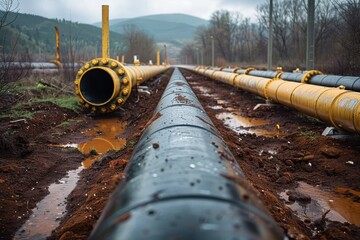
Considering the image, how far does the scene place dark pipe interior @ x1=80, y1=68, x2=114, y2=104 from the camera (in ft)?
33.6

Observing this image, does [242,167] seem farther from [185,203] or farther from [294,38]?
[294,38]

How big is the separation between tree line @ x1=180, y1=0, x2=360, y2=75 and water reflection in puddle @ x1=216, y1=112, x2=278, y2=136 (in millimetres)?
6426

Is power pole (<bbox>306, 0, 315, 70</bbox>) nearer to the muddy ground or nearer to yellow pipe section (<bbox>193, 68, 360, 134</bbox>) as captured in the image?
yellow pipe section (<bbox>193, 68, 360, 134</bbox>)

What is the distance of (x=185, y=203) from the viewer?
1.56 metres

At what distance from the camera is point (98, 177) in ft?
15.6

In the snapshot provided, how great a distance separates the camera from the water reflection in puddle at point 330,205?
12.4 ft

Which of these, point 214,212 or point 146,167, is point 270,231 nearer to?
point 214,212

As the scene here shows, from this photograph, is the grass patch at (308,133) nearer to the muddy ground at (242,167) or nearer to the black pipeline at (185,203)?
the muddy ground at (242,167)

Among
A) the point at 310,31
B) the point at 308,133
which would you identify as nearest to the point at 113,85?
the point at 308,133

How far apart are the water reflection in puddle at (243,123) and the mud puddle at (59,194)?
115 inches

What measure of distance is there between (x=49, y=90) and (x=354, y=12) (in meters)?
12.8

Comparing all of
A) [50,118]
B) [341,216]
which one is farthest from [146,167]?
[50,118]

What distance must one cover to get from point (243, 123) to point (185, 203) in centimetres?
813

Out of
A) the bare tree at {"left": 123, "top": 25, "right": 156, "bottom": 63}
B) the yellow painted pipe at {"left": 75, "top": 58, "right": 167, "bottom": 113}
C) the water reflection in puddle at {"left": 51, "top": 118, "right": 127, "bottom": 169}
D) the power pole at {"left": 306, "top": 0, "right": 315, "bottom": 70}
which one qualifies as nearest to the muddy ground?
the water reflection in puddle at {"left": 51, "top": 118, "right": 127, "bottom": 169}
